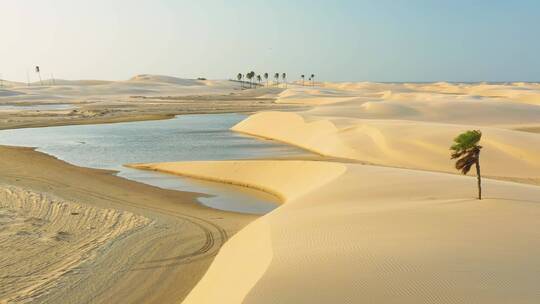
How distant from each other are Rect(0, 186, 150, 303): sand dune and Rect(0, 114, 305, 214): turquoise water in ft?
17.0

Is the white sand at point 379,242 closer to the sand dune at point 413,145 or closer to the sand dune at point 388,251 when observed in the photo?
the sand dune at point 388,251

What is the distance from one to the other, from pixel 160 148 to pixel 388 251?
29.1m

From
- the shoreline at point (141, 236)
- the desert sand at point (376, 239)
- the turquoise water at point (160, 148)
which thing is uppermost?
the desert sand at point (376, 239)

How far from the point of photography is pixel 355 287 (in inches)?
362

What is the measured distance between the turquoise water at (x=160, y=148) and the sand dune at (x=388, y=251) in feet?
19.1

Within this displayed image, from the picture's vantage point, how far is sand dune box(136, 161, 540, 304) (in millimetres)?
9055

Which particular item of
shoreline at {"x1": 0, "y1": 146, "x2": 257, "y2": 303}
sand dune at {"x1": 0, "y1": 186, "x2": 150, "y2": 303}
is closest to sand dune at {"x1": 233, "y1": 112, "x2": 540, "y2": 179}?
shoreline at {"x1": 0, "y1": 146, "x2": 257, "y2": 303}

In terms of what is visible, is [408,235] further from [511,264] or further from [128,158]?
[128,158]

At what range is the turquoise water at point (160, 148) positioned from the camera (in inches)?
933

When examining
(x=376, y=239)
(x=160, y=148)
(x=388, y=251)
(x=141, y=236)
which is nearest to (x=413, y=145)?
(x=160, y=148)

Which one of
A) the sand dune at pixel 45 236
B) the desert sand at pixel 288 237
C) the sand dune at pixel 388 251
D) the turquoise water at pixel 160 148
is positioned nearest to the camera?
the sand dune at pixel 388 251

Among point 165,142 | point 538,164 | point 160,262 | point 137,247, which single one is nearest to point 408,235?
point 160,262

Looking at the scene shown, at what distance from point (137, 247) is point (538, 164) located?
77.6ft

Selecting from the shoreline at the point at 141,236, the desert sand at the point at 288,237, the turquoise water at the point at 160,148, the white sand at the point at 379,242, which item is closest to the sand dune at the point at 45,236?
the desert sand at the point at 288,237
